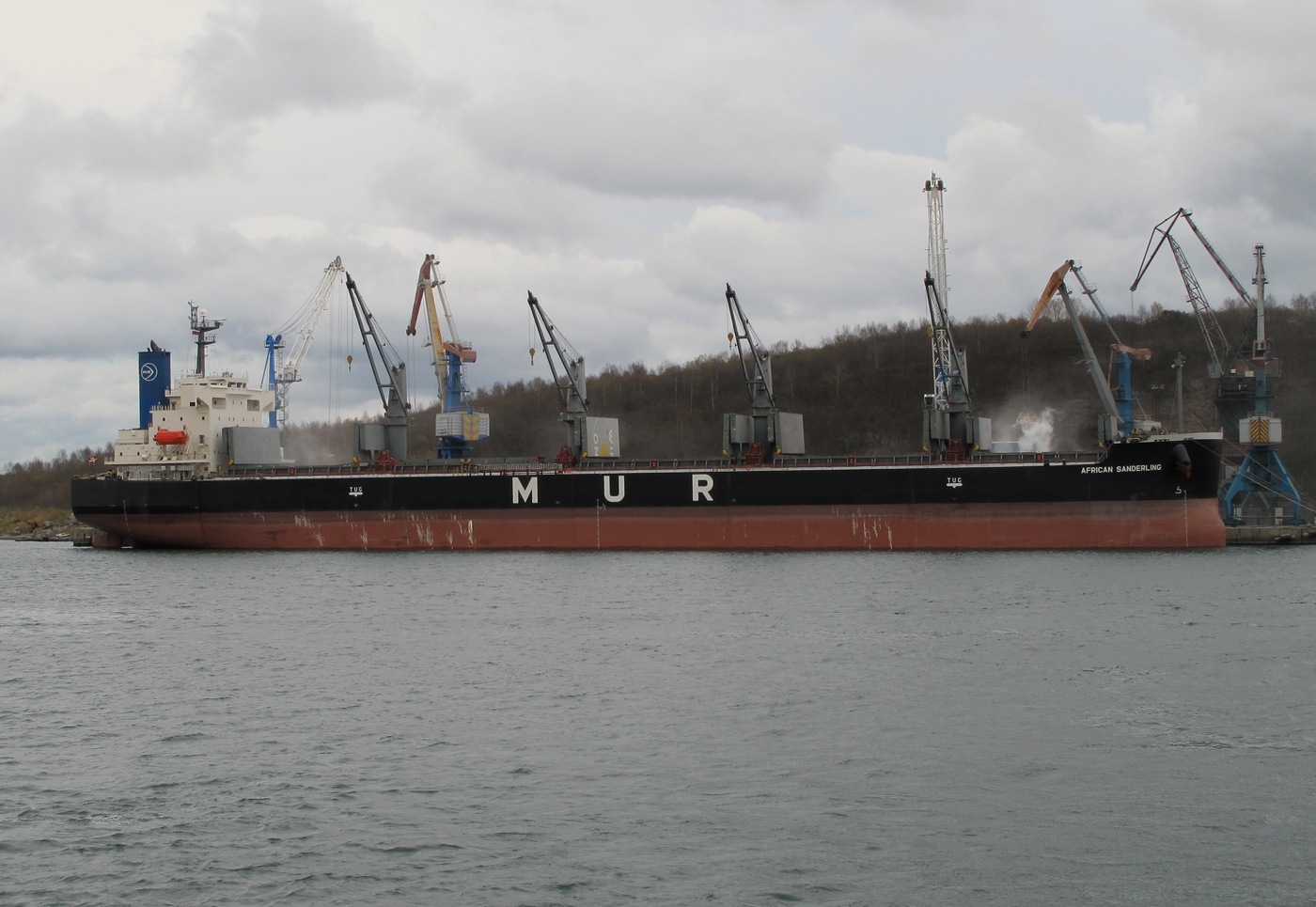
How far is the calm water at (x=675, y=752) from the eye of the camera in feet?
39.7

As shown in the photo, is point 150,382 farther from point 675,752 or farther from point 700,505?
point 675,752

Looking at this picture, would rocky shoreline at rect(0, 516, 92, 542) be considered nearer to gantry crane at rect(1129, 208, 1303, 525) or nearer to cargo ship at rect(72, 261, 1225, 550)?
cargo ship at rect(72, 261, 1225, 550)

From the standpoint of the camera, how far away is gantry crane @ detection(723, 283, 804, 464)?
47812 millimetres

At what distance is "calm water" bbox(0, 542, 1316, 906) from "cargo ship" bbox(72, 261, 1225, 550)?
10.5 m

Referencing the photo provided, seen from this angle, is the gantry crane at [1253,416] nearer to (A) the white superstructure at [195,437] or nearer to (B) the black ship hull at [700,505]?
(B) the black ship hull at [700,505]

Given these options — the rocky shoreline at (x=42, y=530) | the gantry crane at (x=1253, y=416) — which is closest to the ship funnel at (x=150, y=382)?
the rocky shoreline at (x=42, y=530)

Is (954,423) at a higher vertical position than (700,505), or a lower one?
higher

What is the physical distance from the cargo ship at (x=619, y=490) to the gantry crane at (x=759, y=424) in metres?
0.09

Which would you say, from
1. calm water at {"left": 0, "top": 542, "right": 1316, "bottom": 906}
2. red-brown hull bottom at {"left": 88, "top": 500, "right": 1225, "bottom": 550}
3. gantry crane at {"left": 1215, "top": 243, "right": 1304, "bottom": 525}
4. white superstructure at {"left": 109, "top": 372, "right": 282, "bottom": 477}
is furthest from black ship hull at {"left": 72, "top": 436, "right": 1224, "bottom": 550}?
gantry crane at {"left": 1215, "top": 243, "right": 1304, "bottom": 525}

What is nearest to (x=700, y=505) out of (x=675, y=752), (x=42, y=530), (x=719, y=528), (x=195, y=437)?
(x=719, y=528)

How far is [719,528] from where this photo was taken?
45.3 metres

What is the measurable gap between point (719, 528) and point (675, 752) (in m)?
29.0

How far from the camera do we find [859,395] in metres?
103

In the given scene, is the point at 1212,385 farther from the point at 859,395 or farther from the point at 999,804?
the point at 999,804
